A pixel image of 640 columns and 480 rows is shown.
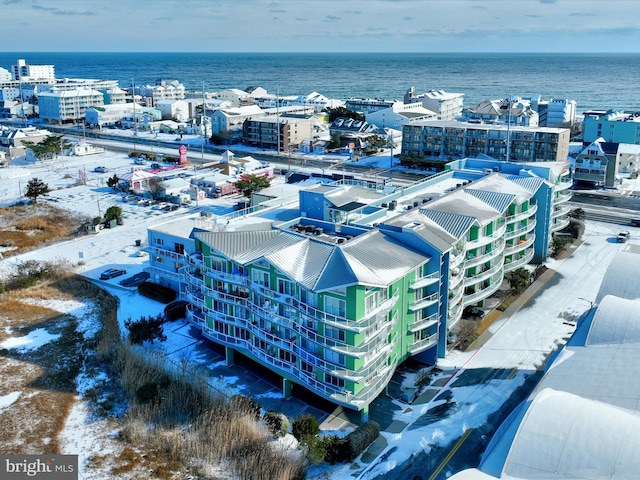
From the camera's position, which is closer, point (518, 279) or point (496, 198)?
point (496, 198)

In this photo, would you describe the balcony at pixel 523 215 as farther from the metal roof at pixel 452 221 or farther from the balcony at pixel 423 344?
the balcony at pixel 423 344

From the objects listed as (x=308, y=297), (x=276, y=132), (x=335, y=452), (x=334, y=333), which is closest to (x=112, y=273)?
(x=308, y=297)

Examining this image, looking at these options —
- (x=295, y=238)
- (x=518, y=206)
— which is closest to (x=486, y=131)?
(x=518, y=206)

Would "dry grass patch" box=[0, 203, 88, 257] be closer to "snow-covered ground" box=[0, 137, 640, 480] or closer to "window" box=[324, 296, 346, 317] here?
"snow-covered ground" box=[0, 137, 640, 480]

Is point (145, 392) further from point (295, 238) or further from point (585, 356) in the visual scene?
point (585, 356)

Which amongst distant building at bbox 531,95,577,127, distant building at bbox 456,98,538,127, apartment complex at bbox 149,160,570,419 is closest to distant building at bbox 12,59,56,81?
distant building at bbox 456,98,538,127

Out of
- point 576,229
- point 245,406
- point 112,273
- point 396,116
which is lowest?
point 245,406

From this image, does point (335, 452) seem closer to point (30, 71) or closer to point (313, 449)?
point (313, 449)
